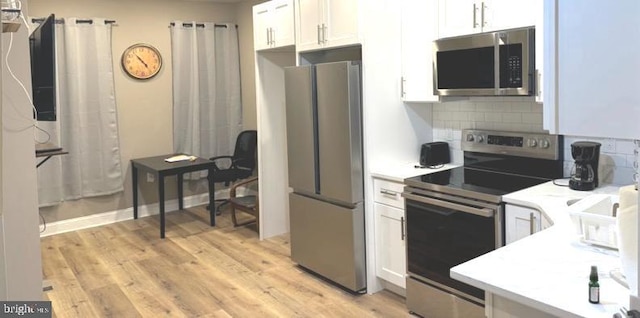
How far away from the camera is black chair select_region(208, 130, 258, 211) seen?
19.0ft

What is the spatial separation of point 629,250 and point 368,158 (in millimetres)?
2249

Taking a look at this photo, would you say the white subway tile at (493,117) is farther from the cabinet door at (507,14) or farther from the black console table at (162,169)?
the black console table at (162,169)

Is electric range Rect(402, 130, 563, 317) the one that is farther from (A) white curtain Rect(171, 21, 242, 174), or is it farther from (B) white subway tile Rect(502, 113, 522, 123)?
(A) white curtain Rect(171, 21, 242, 174)

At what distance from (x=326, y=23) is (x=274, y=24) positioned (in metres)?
0.85

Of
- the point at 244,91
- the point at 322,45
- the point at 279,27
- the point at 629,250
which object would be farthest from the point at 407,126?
the point at 244,91

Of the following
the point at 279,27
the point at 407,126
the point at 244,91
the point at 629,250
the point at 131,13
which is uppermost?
the point at 131,13

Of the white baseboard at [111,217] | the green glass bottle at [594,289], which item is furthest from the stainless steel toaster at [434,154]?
the white baseboard at [111,217]

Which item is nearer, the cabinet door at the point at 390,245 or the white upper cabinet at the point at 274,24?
the cabinet door at the point at 390,245

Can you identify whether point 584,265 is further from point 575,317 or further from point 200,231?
point 200,231

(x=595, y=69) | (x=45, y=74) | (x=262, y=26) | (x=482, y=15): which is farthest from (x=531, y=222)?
(x=262, y=26)

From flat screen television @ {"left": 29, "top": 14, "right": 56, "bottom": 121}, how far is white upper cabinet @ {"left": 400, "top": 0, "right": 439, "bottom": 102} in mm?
2200

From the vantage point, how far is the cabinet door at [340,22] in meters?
3.43

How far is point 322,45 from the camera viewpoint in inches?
149

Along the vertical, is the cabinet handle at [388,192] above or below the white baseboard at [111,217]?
above
